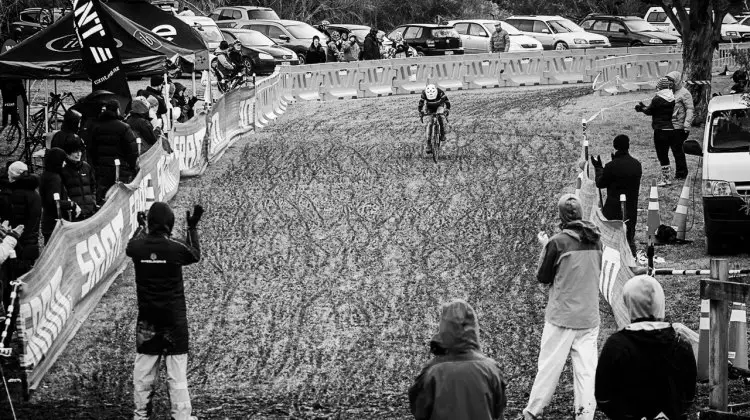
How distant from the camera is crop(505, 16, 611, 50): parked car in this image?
43.3 metres

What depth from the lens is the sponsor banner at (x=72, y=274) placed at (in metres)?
10.1

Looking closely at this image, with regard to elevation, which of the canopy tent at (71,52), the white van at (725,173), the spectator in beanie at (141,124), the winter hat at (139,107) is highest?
the canopy tent at (71,52)

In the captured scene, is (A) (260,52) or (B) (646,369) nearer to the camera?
(B) (646,369)

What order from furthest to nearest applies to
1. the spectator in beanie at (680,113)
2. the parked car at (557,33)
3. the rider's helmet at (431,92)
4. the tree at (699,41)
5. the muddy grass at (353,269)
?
the parked car at (557,33) < the tree at (699,41) < the rider's helmet at (431,92) < the spectator in beanie at (680,113) < the muddy grass at (353,269)

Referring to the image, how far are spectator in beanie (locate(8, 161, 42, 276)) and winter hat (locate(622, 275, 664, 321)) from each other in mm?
7349

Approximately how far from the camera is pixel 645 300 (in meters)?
6.37

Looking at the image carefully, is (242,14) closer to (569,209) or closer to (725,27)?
(725,27)

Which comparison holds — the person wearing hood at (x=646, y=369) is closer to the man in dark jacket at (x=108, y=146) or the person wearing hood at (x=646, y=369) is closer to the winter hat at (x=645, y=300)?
the winter hat at (x=645, y=300)

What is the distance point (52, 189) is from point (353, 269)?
3873 mm

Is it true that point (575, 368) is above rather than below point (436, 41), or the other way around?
below

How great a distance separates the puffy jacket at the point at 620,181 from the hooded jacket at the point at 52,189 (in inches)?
244

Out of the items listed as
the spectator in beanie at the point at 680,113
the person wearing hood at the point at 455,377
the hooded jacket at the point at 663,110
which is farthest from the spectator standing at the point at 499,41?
the person wearing hood at the point at 455,377

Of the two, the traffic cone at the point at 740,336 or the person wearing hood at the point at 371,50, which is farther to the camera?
the person wearing hood at the point at 371,50

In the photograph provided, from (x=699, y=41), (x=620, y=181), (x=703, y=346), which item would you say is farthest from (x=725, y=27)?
(x=703, y=346)
